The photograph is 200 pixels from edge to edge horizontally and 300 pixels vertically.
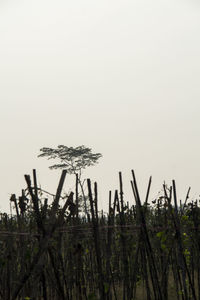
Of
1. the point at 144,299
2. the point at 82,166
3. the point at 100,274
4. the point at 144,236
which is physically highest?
the point at 82,166

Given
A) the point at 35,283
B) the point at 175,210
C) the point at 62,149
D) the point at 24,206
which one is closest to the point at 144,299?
the point at 175,210

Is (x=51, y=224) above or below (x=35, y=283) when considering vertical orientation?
above

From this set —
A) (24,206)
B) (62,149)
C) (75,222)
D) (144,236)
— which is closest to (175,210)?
(144,236)

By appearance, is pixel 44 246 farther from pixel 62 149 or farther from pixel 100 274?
pixel 62 149

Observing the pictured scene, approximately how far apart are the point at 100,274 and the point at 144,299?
5703 millimetres

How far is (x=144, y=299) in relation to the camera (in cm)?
1027

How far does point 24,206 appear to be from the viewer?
5.90 metres

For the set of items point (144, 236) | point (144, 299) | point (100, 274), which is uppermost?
point (144, 236)

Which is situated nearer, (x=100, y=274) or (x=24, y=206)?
(x=100, y=274)

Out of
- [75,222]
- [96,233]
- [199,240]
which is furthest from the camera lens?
[199,240]

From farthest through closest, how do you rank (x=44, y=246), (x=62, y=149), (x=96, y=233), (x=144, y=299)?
(x=62, y=149) → (x=144, y=299) → (x=96, y=233) → (x=44, y=246)

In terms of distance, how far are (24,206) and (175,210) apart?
236 cm

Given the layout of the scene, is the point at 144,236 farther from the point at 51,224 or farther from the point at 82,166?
the point at 82,166

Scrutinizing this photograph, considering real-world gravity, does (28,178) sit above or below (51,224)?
above
